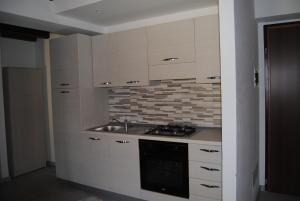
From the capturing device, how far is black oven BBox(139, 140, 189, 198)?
8.99 feet

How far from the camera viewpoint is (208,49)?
2.79 m

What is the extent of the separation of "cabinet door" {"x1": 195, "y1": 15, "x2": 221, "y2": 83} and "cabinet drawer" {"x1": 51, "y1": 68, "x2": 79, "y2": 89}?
1.74 m

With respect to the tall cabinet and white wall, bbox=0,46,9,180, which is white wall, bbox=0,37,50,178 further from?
the tall cabinet

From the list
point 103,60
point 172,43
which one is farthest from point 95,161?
point 172,43

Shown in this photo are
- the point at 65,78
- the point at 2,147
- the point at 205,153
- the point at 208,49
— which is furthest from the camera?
the point at 2,147

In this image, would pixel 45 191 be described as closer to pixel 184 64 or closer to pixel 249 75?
pixel 184 64

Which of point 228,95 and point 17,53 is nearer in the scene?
point 228,95

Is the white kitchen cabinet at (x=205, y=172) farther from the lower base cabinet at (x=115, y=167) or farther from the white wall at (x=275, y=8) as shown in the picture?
the white wall at (x=275, y=8)

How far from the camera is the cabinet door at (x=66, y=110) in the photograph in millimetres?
3508

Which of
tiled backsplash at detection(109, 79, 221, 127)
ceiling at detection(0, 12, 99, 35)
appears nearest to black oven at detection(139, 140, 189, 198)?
tiled backsplash at detection(109, 79, 221, 127)

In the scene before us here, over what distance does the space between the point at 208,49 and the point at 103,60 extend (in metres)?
1.53

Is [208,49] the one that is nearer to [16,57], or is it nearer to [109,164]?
[109,164]

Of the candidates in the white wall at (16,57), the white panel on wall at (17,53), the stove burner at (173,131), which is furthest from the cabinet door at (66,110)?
the white panel on wall at (17,53)

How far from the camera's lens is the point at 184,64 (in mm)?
2939
